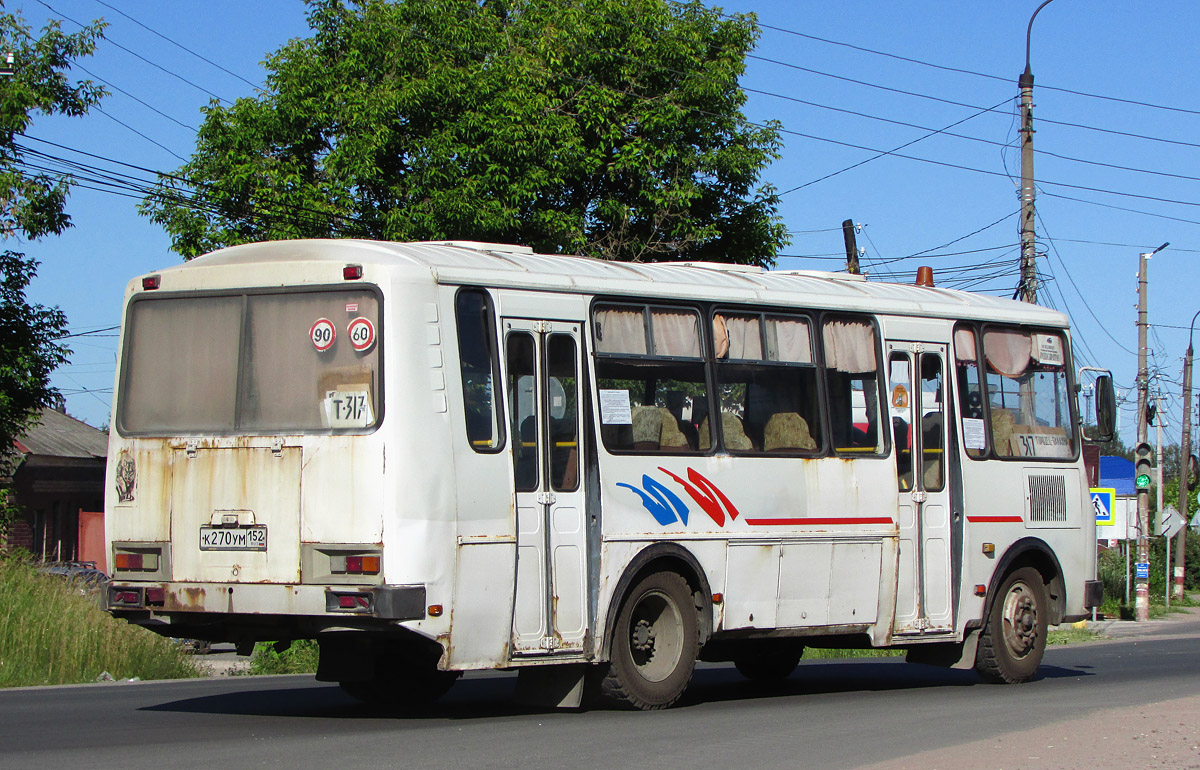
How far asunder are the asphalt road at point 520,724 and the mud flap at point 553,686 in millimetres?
110

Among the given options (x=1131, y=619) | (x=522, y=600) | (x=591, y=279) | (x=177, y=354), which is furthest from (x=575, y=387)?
(x=1131, y=619)

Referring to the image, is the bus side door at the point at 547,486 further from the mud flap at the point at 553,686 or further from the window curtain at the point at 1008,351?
the window curtain at the point at 1008,351

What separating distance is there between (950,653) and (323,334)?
270 inches

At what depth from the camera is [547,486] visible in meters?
10.5

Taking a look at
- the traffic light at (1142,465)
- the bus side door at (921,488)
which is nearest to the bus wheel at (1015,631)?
the bus side door at (921,488)

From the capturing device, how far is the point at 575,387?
10.9 metres

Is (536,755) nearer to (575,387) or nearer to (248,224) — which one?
(575,387)

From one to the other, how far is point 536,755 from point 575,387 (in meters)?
2.96

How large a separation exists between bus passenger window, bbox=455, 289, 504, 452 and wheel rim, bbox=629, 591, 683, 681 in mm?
1893

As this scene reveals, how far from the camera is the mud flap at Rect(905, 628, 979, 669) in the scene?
45.5 feet

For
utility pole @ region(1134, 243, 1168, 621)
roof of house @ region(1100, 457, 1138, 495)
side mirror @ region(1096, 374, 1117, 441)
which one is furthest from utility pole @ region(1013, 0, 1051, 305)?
roof of house @ region(1100, 457, 1138, 495)

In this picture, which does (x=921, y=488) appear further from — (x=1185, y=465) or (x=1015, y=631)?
(x=1185, y=465)

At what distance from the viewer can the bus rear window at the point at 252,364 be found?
32.5 ft

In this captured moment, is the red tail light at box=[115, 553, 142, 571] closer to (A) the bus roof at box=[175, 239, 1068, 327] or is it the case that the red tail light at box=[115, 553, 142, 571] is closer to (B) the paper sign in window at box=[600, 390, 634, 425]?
(A) the bus roof at box=[175, 239, 1068, 327]
